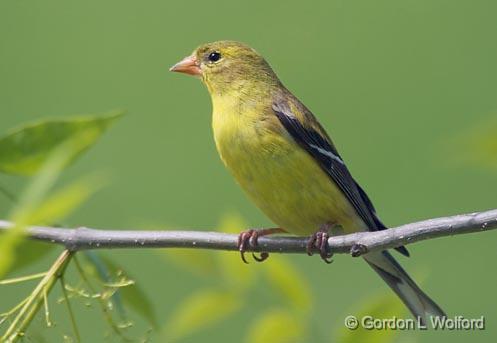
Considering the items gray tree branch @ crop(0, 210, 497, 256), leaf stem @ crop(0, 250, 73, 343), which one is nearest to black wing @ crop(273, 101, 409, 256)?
gray tree branch @ crop(0, 210, 497, 256)

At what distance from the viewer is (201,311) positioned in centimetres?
120

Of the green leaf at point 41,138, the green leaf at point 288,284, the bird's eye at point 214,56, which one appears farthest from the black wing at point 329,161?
the green leaf at point 41,138

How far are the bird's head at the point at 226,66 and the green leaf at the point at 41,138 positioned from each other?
1.72 m

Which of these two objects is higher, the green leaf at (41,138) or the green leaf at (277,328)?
the green leaf at (41,138)

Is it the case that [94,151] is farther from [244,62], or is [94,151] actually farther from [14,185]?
[244,62]

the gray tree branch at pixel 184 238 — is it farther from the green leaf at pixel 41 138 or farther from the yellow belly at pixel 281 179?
the yellow belly at pixel 281 179

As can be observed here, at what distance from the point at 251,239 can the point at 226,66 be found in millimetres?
1205

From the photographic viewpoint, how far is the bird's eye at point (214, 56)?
2912 mm

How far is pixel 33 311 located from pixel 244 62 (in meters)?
1.90

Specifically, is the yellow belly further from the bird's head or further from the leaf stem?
the leaf stem

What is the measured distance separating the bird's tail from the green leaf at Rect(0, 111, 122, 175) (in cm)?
97

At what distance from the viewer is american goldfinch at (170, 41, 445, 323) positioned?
2.32 metres

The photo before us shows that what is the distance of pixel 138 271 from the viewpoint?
6.42 m

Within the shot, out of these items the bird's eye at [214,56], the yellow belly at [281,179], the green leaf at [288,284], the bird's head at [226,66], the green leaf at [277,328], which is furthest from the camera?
the bird's eye at [214,56]
